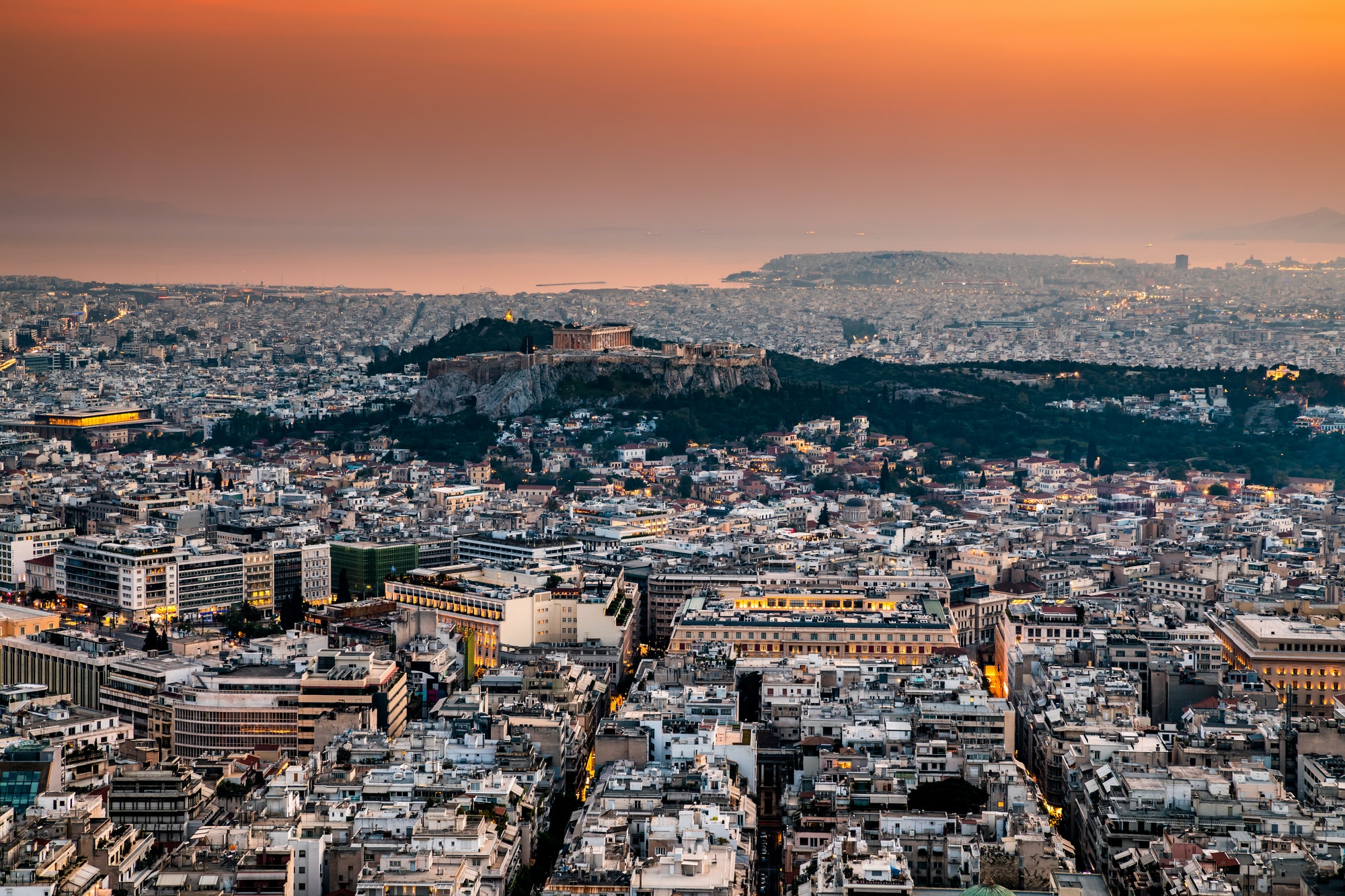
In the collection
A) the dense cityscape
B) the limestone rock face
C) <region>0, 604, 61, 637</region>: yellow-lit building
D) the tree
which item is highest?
the limestone rock face

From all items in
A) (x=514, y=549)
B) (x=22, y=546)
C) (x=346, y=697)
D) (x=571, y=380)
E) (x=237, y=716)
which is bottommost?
(x=237, y=716)

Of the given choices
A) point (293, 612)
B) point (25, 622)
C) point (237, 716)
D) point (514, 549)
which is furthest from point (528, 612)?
point (25, 622)

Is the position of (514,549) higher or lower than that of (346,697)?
higher

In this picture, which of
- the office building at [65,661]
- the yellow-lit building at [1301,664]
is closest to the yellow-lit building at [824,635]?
the yellow-lit building at [1301,664]

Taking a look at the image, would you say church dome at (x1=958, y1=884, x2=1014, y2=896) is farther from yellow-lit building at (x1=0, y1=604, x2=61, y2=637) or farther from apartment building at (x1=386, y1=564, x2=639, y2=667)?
yellow-lit building at (x1=0, y1=604, x2=61, y2=637)

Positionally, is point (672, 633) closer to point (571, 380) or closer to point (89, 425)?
point (571, 380)

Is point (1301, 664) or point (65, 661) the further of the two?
point (65, 661)

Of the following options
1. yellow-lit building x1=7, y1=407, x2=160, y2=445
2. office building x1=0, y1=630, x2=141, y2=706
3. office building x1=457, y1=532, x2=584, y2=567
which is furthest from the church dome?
yellow-lit building x1=7, y1=407, x2=160, y2=445
